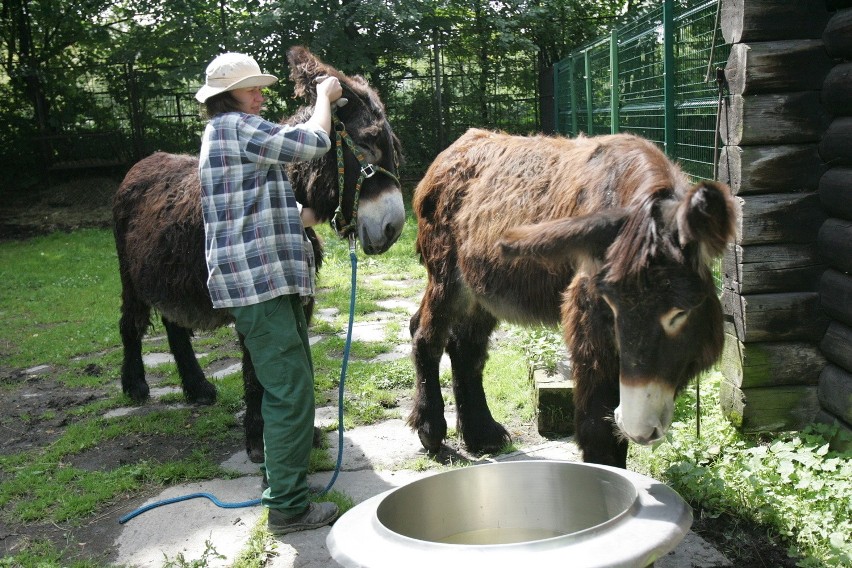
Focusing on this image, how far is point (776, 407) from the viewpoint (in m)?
3.97

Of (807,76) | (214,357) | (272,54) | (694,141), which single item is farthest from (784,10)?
(272,54)

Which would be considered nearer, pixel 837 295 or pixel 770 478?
pixel 770 478

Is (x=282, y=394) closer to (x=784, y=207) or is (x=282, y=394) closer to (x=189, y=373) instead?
(x=189, y=373)

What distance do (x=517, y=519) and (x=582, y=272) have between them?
3.02 ft

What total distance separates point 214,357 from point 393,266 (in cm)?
325

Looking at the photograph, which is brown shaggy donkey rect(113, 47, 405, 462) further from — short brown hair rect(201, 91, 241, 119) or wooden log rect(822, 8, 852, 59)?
wooden log rect(822, 8, 852, 59)

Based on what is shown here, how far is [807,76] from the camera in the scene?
3.74 metres

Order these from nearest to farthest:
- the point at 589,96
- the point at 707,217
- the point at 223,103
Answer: the point at 707,217 < the point at 223,103 < the point at 589,96

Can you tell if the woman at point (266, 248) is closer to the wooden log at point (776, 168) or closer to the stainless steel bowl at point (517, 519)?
the stainless steel bowl at point (517, 519)

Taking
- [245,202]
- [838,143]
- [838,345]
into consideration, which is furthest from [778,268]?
[245,202]

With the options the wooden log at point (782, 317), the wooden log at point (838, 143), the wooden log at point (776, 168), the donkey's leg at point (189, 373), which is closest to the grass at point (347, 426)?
the donkey's leg at point (189, 373)

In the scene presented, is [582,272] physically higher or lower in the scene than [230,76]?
lower

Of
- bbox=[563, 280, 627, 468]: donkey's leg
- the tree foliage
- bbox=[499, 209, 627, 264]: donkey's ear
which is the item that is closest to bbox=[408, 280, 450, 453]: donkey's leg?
bbox=[563, 280, 627, 468]: donkey's leg

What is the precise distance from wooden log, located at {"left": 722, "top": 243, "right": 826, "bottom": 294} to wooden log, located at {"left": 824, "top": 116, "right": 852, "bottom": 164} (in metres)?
0.45
